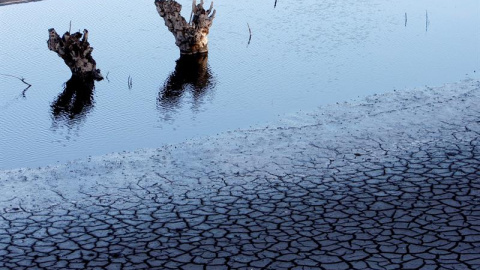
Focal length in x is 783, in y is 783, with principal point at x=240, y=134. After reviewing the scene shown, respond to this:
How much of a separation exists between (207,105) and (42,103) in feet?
13.1

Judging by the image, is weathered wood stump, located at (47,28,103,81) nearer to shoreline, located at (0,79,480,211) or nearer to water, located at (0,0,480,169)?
water, located at (0,0,480,169)

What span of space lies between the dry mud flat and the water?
150 centimetres

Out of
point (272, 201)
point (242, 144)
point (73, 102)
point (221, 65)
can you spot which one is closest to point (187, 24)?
point (221, 65)

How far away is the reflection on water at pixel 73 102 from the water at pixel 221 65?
5cm

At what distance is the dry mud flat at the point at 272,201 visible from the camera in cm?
954

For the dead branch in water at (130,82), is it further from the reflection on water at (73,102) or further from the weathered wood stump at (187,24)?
the weathered wood stump at (187,24)

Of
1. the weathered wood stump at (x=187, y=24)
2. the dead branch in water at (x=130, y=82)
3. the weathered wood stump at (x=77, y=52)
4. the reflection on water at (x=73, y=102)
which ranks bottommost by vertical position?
the reflection on water at (x=73, y=102)

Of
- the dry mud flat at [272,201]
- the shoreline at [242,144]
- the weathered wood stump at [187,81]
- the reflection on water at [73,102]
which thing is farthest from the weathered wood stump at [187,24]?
the dry mud flat at [272,201]

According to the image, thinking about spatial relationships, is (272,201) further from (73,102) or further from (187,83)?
(187,83)

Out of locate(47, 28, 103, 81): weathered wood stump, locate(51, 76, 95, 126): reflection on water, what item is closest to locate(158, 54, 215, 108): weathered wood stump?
locate(51, 76, 95, 126): reflection on water

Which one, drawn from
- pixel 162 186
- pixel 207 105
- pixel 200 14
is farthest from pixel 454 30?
pixel 162 186

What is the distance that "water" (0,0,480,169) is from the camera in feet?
52.7

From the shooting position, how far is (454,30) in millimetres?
24156

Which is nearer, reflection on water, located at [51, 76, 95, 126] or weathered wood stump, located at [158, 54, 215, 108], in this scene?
reflection on water, located at [51, 76, 95, 126]
